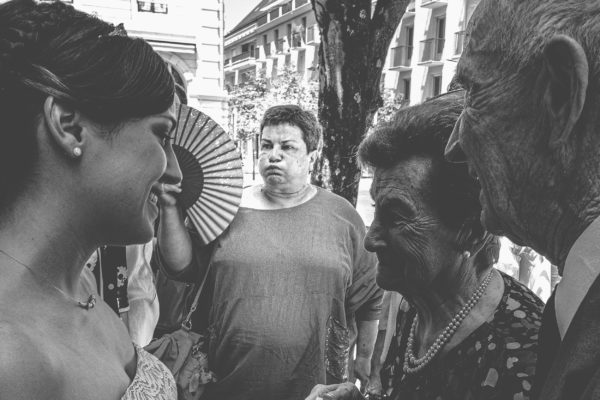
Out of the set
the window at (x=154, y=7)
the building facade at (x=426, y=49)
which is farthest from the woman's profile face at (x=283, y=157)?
the building facade at (x=426, y=49)

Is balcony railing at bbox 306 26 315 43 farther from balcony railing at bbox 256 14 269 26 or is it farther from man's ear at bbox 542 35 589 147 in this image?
man's ear at bbox 542 35 589 147

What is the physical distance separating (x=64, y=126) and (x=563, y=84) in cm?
90

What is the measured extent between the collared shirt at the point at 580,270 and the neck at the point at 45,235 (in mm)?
949

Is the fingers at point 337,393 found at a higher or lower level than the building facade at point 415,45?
lower

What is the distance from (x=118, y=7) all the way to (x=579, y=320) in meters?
16.7

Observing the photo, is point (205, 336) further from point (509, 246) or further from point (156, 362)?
point (509, 246)

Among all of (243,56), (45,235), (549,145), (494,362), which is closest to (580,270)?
(549,145)

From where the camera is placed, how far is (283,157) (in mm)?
2996

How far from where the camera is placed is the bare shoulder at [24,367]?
3.08 feet

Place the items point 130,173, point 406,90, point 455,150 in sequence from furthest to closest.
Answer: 1. point 406,90
2. point 130,173
3. point 455,150

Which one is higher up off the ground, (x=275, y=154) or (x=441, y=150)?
(x=441, y=150)

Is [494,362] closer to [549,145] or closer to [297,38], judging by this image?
[549,145]

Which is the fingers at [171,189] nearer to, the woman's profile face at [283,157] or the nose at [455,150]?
the woman's profile face at [283,157]

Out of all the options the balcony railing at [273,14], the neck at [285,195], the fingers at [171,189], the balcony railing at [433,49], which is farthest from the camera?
the balcony railing at [273,14]
